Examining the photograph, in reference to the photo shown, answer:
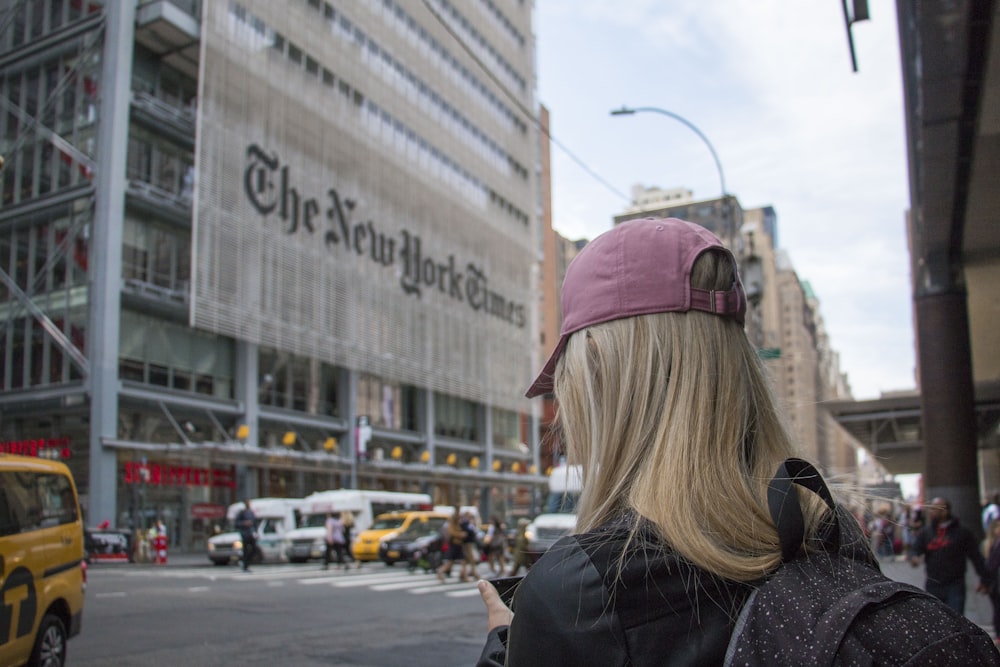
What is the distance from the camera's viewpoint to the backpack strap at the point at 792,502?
3.93 ft

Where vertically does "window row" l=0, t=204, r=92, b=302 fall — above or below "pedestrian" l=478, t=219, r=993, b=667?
above

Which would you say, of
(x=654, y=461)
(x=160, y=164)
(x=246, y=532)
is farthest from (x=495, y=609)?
(x=160, y=164)

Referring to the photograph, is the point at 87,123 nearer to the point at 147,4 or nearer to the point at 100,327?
the point at 147,4

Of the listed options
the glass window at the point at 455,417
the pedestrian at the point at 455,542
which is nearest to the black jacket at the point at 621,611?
the pedestrian at the point at 455,542

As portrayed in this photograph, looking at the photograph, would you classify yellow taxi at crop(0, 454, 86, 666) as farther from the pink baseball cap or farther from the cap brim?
the pink baseball cap

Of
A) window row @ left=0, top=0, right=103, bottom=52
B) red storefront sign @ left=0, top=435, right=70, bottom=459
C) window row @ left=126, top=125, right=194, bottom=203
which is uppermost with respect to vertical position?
window row @ left=0, top=0, right=103, bottom=52

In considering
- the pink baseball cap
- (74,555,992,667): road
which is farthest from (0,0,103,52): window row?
the pink baseball cap

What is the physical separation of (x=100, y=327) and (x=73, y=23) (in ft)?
39.2

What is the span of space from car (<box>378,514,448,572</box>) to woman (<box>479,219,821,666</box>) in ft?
77.3

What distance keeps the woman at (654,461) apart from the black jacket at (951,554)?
909 centimetres

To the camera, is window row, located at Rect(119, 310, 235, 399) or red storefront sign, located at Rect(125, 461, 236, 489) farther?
window row, located at Rect(119, 310, 235, 399)

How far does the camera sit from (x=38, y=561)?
733 cm

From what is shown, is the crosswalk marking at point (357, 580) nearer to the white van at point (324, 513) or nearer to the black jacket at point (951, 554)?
the white van at point (324, 513)

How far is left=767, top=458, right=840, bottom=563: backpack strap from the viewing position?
3.93ft
